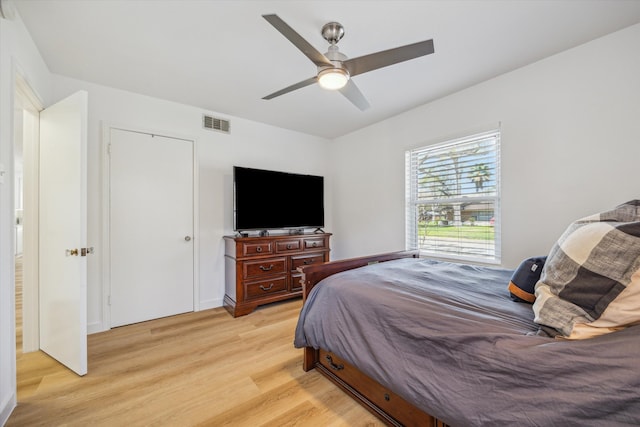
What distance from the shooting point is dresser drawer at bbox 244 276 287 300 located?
10.2 feet

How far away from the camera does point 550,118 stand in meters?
2.21

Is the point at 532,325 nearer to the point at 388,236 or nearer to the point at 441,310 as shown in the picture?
the point at 441,310

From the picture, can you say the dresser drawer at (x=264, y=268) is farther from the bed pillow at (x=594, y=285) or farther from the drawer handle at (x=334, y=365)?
the bed pillow at (x=594, y=285)

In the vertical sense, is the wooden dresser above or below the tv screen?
below

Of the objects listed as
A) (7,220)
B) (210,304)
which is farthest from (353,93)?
(210,304)

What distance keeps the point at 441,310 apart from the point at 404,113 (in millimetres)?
2806

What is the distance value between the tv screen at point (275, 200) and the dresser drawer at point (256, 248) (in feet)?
0.88

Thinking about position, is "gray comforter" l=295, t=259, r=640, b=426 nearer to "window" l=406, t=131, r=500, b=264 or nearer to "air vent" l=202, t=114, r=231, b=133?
"window" l=406, t=131, r=500, b=264

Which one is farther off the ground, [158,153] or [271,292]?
[158,153]

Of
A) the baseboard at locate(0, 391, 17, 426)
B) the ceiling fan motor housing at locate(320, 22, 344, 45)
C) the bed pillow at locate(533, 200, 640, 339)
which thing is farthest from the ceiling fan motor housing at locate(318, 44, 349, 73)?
the baseboard at locate(0, 391, 17, 426)

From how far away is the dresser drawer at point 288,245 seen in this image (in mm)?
3348

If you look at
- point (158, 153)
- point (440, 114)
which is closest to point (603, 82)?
point (440, 114)

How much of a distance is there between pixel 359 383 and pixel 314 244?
2232 mm

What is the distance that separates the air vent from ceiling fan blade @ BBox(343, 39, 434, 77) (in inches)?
87.0
